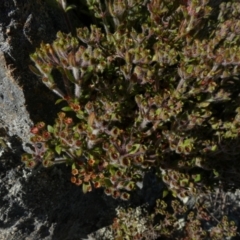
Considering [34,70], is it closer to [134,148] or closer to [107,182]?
[134,148]

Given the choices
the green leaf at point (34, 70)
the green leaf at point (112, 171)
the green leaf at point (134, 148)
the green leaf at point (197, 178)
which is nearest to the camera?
the green leaf at point (34, 70)

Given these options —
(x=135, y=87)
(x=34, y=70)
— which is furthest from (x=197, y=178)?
(x=34, y=70)

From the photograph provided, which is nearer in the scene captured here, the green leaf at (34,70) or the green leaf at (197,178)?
the green leaf at (34,70)

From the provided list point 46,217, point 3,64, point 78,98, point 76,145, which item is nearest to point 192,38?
point 78,98

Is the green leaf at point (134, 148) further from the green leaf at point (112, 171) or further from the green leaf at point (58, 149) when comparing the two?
the green leaf at point (58, 149)

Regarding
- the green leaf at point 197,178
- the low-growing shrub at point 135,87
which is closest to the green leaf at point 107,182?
the low-growing shrub at point 135,87

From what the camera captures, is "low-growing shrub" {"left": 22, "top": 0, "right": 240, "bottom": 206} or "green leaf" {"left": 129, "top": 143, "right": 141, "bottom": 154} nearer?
"low-growing shrub" {"left": 22, "top": 0, "right": 240, "bottom": 206}

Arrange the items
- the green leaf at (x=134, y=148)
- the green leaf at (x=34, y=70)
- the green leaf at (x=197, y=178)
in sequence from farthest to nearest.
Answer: the green leaf at (x=197, y=178)
the green leaf at (x=134, y=148)
the green leaf at (x=34, y=70)

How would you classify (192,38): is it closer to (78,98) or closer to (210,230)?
(78,98)

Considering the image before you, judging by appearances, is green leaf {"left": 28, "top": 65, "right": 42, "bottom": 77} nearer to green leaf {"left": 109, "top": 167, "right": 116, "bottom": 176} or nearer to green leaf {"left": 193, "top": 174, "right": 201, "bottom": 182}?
green leaf {"left": 109, "top": 167, "right": 116, "bottom": 176}

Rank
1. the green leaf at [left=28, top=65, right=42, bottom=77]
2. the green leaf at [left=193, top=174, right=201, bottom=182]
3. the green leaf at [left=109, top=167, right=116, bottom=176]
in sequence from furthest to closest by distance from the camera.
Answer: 1. the green leaf at [left=193, top=174, right=201, bottom=182]
2. the green leaf at [left=109, top=167, right=116, bottom=176]
3. the green leaf at [left=28, top=65, right=42, bottom=77]

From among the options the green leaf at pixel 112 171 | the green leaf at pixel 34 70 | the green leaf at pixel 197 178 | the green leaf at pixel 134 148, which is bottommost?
the green leaf at pixel 197 178

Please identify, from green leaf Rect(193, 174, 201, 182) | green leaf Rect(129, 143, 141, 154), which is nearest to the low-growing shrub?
green leaf Rect(129, 143, 141, 154)
